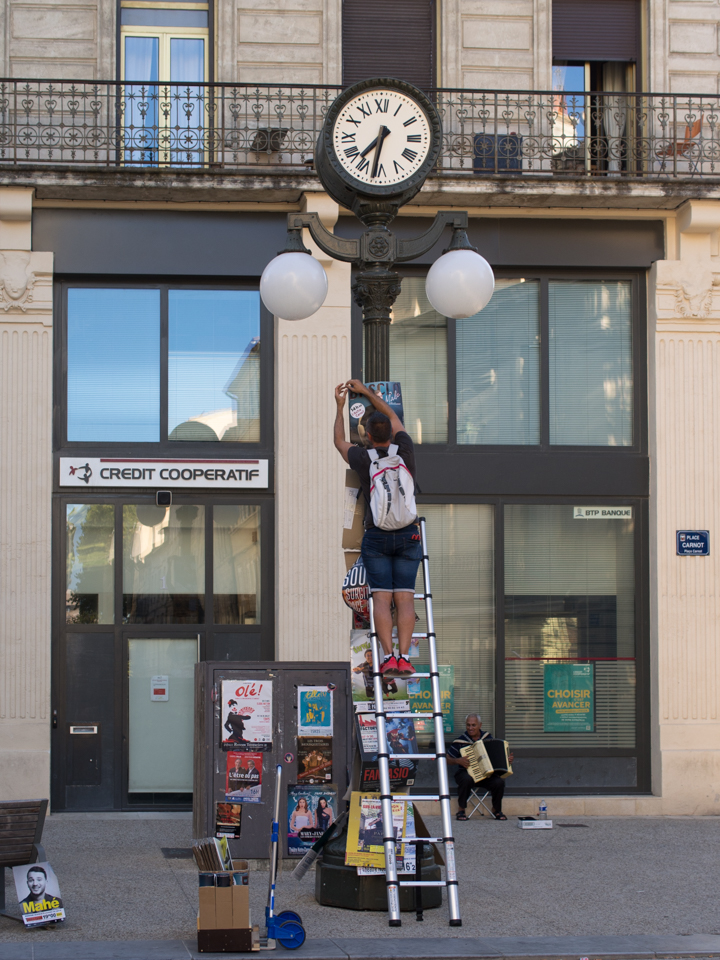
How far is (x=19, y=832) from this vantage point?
741 cm

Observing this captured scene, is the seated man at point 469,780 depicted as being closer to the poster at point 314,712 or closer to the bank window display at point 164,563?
the poster at point 314,712

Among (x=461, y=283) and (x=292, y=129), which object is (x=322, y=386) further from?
(x=461, y=283)

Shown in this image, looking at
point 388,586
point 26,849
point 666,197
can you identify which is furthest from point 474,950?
point 666,197

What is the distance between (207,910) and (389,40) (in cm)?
1055

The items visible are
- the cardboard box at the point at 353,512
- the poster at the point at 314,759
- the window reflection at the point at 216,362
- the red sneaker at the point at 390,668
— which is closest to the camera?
the red sneaker at the point at 390,668

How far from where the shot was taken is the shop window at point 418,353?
1351 centimetres

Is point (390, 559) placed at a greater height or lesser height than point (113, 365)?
lesser

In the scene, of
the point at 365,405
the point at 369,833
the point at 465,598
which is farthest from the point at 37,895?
the point at 465,598

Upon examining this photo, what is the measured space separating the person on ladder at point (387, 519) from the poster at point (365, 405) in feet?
0.25

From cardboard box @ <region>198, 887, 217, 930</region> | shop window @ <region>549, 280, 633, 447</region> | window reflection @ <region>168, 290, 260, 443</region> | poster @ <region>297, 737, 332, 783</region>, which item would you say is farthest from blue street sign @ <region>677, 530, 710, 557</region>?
cardboard box @ <region>198, 887, 217, 930</region>

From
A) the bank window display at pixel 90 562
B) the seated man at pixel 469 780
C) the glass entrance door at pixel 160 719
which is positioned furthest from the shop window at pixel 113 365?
the seated man at pixel 469 780

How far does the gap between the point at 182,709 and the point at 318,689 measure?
348 centimetres

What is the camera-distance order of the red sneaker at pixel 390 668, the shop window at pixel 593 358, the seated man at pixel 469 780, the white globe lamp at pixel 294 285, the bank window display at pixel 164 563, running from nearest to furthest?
1. the red sneaker at pixel 390 668
2. the white globe lamp at pixel 294 285
3. the seated man at pixel 469 780
4. the bank window display at pixel 164 563
5. the shop window at pixel 593 358

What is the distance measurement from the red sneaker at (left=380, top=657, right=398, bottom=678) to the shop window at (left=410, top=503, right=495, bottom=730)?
213 inches
